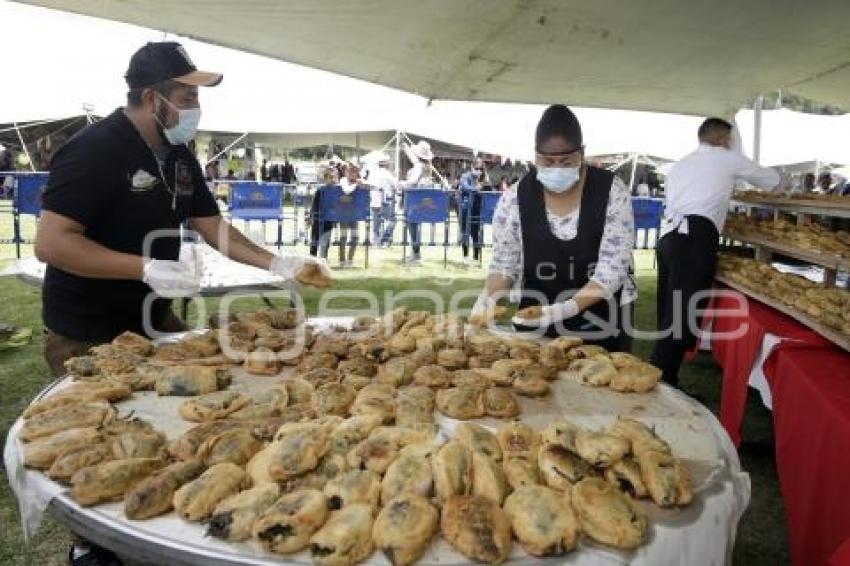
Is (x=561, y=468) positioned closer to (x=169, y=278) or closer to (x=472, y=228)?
(x=169, y=278)

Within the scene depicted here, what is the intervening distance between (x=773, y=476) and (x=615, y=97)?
568 centimetres

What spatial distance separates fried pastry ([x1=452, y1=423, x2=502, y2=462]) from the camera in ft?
5.08

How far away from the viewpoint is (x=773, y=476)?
4.04m

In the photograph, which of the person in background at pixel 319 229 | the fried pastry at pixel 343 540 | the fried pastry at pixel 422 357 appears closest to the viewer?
the fried pastry at pixel 343 540

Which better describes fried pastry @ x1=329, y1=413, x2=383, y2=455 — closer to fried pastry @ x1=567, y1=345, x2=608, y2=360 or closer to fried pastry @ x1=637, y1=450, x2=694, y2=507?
fried pastry @ x1=637, y1=450, x2=694, y2=507

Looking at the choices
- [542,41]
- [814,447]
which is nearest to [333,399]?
[814,447]

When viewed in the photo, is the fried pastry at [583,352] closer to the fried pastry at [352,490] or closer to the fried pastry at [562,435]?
the fried pastry at [562,435]

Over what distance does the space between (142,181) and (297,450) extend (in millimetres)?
1643

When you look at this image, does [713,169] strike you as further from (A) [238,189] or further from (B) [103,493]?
(A) [238,189]

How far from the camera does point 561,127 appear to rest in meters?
2.82

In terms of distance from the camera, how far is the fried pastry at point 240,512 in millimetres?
1245

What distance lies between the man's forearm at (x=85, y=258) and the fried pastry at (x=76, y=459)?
0.97m

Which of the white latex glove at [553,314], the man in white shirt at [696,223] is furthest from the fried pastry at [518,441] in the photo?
the man in white shirt at [696,223]

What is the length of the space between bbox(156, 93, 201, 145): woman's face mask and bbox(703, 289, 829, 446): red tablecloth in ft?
10.5
